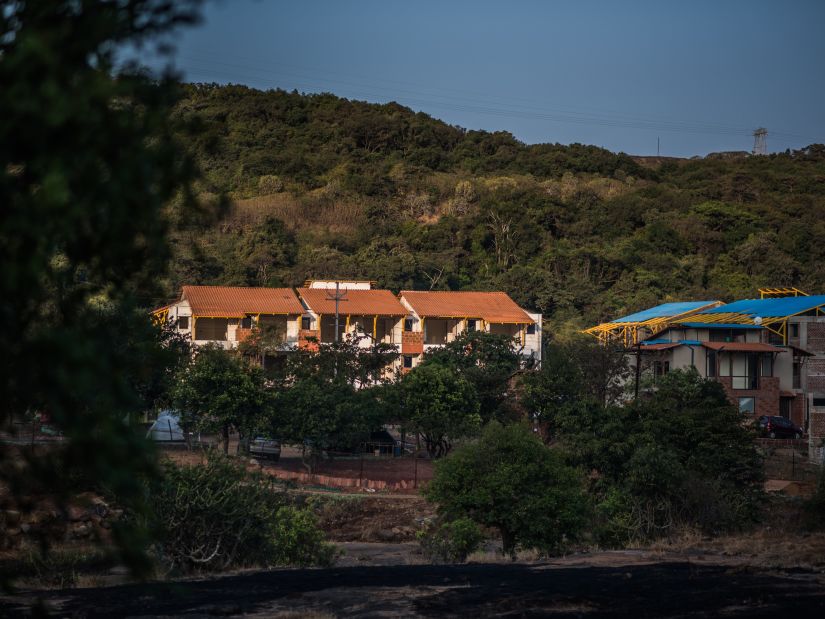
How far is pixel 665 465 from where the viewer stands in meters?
20.6

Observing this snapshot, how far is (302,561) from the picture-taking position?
16.7 m

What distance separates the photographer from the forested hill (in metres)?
57.1

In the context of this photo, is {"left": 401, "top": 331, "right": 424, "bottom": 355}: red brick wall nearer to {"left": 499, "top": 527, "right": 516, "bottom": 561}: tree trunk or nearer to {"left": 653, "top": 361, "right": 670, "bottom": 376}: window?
{"left": 653, "top": 361, "right": 670, "bottom": 376}: window

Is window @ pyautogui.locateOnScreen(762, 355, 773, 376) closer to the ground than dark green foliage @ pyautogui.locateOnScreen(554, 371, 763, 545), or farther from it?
farther from it

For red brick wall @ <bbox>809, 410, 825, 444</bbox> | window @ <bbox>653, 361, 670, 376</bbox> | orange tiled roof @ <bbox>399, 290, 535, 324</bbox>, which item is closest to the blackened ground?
red brick wall @ <bbox>809, 410, 825, 444</bbox>

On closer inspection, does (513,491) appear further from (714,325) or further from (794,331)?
(794,331)

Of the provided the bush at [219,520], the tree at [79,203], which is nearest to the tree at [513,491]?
the bush at [219,520]

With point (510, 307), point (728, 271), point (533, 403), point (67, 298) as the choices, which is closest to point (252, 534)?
point (67, 298)

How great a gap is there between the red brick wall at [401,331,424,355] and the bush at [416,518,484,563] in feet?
94.7

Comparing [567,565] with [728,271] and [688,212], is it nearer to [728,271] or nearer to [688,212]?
[728,271]

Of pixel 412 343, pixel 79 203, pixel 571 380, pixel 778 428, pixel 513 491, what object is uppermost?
pixel 412 343

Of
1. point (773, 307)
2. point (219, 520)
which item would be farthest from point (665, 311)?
point (219, 520)

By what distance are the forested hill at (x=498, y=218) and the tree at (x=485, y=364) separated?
1363 cm

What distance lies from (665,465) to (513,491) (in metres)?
4.69
